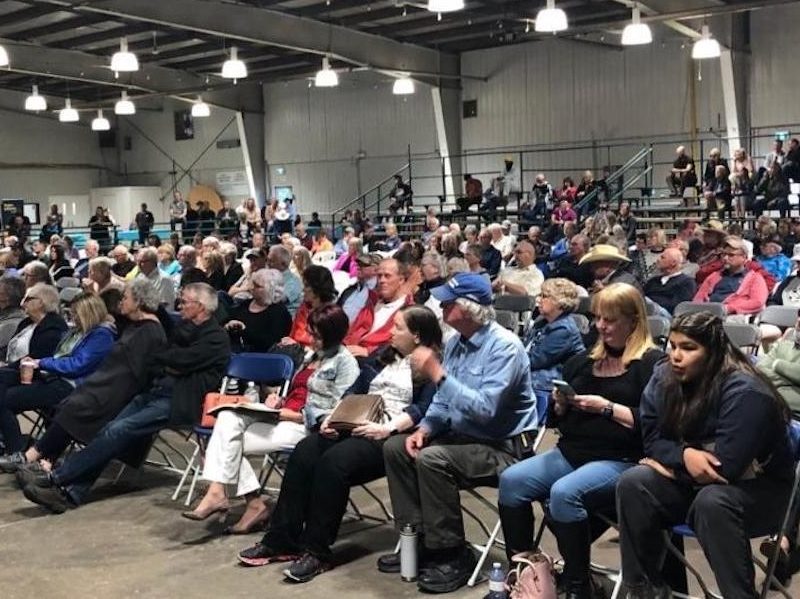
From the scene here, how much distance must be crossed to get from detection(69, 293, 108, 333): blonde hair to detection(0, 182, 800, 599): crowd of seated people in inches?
0.5

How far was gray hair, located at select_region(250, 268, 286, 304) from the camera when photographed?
5996 mm

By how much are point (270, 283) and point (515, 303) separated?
6.76 feet

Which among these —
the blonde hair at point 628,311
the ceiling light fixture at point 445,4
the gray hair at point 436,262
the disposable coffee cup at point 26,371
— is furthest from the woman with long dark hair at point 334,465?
the ceiling light fixture at point 445,4

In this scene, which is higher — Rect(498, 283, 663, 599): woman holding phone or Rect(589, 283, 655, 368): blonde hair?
Rect(589, 283, 655, 368): blonde hair

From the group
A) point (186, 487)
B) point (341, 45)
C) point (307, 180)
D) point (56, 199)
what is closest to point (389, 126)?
point (307, 180)

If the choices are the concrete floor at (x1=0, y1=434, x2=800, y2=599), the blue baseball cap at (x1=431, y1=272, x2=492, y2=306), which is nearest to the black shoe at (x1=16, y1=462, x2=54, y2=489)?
the concrete floor at (x1=0, y1=434, x2=800, y2=599)

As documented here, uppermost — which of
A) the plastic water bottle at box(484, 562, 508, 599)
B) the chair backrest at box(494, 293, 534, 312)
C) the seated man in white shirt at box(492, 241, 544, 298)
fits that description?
the seated man in white shirt at box(492, 241, 544, 298)

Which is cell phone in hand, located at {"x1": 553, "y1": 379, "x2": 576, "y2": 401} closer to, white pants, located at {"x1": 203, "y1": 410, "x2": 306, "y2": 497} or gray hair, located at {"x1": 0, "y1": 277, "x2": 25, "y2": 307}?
white pants, located at {"x1": 203, "y1": 410, "x2": 306, "y2": 497}

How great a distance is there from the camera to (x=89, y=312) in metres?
5.50

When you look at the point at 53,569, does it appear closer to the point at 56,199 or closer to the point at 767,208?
the point at 767,208

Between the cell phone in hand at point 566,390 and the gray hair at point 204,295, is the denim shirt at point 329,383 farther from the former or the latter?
the cell phone in hand at point 566,390

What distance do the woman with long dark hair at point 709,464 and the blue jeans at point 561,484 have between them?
0.17 m

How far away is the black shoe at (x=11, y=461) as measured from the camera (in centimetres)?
572

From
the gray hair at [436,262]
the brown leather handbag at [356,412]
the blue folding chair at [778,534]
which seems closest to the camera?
the blue folding chair at [778,534]
